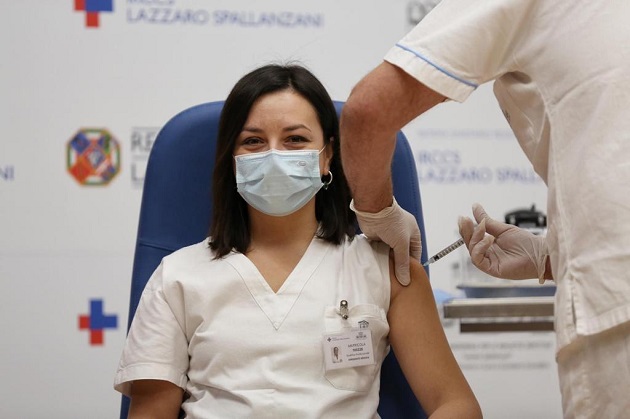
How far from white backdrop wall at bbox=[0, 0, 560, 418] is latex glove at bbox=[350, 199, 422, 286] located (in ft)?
4.66

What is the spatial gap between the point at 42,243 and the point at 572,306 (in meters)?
2.28

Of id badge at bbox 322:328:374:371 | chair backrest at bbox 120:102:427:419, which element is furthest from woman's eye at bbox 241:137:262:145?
id badge at bbox 322:328:374:371

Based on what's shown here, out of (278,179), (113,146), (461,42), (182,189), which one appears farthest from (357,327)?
(113,146)

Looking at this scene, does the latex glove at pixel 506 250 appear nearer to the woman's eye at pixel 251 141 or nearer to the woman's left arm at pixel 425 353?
the woman's left arm at pixel 425 353

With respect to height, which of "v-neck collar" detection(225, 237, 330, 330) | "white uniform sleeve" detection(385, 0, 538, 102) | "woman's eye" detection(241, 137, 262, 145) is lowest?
"v-neck collar" detection(225, 237, 330, 330)

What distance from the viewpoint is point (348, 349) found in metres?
1.67

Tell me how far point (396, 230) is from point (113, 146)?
1.71 m

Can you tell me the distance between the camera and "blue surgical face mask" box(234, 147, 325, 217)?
1.75 meters

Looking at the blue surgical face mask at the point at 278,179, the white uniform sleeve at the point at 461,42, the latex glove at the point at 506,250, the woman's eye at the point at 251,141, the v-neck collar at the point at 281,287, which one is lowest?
the v-neck collar at the point at 281,287

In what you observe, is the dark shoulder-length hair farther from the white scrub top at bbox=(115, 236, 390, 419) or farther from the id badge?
the id badge

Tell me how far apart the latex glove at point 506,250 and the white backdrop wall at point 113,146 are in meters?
1.43

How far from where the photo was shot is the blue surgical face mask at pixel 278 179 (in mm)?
1754

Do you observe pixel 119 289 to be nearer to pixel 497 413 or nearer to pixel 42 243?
pixel 42 243

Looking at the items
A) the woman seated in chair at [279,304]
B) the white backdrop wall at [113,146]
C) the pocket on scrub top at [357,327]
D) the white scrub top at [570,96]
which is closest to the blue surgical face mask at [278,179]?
the woman seated in chair at [279,304]
